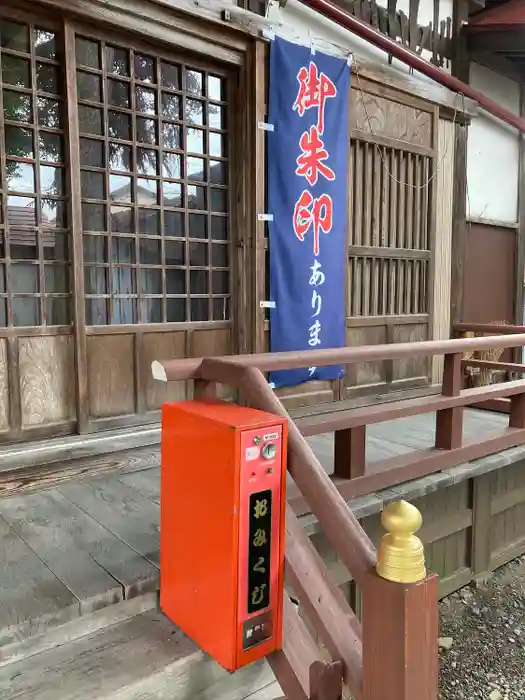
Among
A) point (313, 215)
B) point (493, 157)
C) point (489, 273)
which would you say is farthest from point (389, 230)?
point (493, 157)

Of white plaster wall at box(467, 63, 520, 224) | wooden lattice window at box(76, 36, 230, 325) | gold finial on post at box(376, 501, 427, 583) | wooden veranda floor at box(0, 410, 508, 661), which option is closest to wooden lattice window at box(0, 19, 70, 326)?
wooden lattice window at box(76, 36, 230, 325)

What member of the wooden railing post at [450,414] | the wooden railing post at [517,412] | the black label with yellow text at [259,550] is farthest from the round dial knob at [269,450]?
the wooden railing post at [517,412]

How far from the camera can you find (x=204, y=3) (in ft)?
13.7

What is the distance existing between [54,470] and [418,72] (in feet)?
17.5

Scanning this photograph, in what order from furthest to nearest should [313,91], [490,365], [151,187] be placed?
[490,365], [313,91], [151,187]

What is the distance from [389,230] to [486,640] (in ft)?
12.7

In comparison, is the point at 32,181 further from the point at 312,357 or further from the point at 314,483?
the point at 314,483

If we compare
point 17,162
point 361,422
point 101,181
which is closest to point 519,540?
point 361,422

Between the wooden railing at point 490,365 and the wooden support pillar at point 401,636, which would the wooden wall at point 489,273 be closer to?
the wooden railing at point 490,365

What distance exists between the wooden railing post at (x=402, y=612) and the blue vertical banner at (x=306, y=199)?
3424 millimetres

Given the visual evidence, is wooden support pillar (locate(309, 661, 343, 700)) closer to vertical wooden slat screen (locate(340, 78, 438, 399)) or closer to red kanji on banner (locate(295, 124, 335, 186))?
vertical wooden slat screen (locate(340, 78, 438, 399))

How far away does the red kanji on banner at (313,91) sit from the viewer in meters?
4.88

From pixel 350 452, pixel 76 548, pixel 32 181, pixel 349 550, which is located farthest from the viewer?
pixel 32 181

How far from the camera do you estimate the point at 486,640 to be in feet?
14.1
